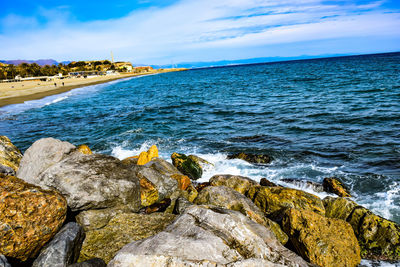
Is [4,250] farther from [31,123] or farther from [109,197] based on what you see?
[31,123]

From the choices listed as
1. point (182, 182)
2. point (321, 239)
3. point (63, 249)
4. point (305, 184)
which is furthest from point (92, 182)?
point (305, 184)

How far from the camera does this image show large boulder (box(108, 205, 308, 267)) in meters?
4.16

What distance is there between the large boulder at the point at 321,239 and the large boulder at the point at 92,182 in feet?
16.4

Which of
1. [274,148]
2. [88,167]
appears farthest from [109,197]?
[274,148]

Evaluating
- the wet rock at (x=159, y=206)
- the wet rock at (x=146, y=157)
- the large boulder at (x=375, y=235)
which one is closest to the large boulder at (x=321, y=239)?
the large boulder at (x=375, y=235)

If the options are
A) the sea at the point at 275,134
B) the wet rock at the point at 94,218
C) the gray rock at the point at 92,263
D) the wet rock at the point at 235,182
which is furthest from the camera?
the sea at the point at 275,134

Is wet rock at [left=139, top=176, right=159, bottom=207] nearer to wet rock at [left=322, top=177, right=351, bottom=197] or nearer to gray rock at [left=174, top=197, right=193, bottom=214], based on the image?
gray rock at [left=174, top=197, right=193, bottom=214]

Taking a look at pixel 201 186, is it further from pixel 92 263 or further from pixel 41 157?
pixel 92 263

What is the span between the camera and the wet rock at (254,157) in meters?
14.8

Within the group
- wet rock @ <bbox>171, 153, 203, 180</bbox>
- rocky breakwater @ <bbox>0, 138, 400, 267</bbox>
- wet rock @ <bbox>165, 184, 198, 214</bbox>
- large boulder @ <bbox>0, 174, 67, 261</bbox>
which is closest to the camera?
rocky breakwater @ <bbox>0, 138, 400, 267</bbox>

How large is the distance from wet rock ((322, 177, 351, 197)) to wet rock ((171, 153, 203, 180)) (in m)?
6.35

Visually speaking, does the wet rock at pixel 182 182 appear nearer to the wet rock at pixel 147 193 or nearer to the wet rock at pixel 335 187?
the wet rock at pixel 147 193

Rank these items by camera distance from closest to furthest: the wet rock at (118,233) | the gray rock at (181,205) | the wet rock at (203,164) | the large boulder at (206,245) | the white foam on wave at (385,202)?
1. the large boulder at (206,245)
2. the wet rock at (118,233)
3. the gray rock at (181,205)
4. the white foam on wave at (385,202)
5. the wet rock at (203,164)

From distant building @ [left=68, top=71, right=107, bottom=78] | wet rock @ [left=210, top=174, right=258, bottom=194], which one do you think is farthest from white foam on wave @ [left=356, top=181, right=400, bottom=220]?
distant building @ [left=68, top=71, right=107, bottom=78]
